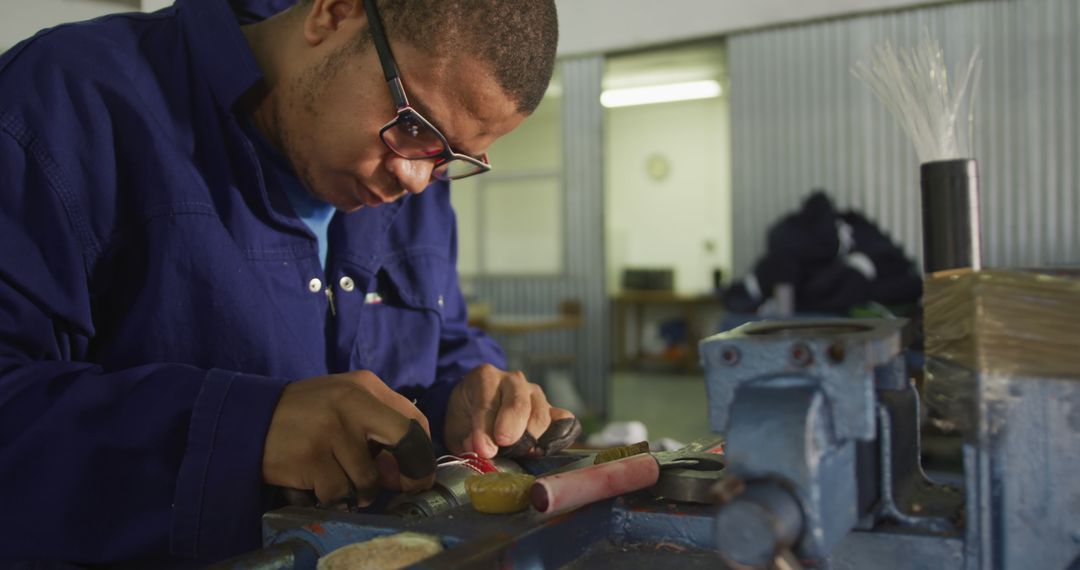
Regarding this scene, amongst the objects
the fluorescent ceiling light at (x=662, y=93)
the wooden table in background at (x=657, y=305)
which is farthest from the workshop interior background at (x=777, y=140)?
the wooden table in background at (x=657, y=305)

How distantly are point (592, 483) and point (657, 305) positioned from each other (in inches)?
351

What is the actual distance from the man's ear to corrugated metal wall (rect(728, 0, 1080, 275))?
3.92 metres

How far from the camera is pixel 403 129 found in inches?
45.6

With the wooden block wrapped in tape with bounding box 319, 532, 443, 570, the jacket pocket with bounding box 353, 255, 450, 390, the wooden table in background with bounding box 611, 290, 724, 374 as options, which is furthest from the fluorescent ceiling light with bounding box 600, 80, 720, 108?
the wooden block wrapped in tape with bounding box 319, 532, 443, 570

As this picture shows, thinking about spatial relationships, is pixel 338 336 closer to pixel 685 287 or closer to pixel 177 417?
pixel 177 417

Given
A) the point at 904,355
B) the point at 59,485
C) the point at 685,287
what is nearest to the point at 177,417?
the point at 59,485

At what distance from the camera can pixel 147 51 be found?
1.22m

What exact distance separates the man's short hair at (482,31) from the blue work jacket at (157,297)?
0.79 ft

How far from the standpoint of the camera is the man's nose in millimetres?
1206

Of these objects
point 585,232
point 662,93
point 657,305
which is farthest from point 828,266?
point 657,305

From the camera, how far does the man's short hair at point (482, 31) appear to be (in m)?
1.11

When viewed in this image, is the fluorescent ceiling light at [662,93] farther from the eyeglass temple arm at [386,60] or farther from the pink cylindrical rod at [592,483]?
the pink cylindrical rod at [592,483]

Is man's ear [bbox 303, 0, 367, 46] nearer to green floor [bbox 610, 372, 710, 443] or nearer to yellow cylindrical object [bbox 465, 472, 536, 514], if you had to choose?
yellow cylindrical object [bbox 465, 472, 536, 514]

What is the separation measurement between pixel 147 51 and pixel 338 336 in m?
0.51
